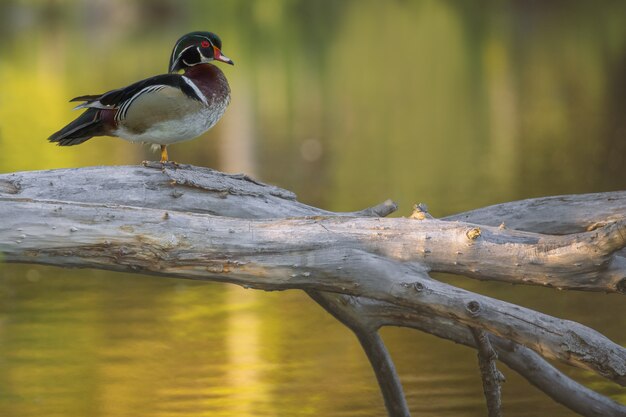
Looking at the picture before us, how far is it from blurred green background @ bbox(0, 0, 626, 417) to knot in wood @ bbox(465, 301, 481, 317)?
247 centimetres

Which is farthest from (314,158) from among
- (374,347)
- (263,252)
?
(263,252)

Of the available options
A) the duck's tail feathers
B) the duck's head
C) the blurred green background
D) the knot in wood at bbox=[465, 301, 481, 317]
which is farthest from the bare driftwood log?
the blurred green background

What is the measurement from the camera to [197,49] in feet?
18.0

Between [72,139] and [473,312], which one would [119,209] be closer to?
[72,139]

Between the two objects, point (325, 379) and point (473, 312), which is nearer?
point (473, 312)

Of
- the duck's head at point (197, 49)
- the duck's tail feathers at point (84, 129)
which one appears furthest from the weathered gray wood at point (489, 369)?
the duck's tail feathers at point (84, 129)

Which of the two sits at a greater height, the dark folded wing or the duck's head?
the duck's head

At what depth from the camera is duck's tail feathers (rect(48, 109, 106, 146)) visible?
536 cm

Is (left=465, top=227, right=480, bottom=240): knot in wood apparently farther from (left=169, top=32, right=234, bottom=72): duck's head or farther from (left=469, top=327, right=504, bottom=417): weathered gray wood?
(left=169, top=32, right=234, bottom=72): duck's head

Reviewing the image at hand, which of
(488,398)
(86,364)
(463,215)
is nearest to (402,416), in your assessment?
(488,398)

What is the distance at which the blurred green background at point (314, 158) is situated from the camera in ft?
25.3

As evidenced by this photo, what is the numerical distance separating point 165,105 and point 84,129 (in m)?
0.39

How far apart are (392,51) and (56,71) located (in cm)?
879

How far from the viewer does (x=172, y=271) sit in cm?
484
